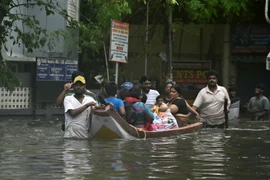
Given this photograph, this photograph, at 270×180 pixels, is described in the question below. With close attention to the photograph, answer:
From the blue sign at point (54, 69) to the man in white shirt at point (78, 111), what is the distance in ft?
31.0

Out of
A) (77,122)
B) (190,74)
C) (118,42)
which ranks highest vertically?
(118,42)

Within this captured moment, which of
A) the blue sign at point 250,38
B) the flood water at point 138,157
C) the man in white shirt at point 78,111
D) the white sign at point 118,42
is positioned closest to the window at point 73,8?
the white sign at point 118,42

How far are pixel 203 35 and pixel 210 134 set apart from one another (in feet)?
50.6

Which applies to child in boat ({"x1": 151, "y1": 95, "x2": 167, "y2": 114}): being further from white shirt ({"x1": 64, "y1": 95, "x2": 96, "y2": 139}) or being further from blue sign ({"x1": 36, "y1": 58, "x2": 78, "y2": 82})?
blue sign ({"x1": 36, "y1": 58, "x2": 78, "y2": 82})

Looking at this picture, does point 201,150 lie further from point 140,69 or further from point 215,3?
point 140,69

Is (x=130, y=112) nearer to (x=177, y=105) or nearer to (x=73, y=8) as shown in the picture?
(x=177, y=105)

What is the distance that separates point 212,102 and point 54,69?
27.4 ft

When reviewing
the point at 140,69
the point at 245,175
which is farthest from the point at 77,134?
the point at 140,69

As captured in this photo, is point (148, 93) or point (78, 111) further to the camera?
point (148, 93)

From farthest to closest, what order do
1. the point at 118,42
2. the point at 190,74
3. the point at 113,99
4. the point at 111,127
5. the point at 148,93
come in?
the point at 190,74 → the point at 118,42 → the point at 148,93 → the point at 113,99 → the point at 111,127

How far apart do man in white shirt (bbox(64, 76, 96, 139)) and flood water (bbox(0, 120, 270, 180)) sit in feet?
0.63

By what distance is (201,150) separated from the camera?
13305 millimetres

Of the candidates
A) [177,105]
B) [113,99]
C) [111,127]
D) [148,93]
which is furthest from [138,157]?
[148,93]

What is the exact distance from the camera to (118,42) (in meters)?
18.7
